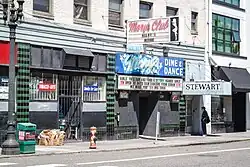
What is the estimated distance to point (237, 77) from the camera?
36344mm

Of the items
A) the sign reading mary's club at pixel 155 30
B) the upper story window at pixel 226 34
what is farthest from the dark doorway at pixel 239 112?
the sign reading mary's club at pixel 155 30

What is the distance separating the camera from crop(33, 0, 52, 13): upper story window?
80.0 ft

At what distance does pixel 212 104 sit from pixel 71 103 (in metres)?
12.0

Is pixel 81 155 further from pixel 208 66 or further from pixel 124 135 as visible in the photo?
pixel 208 66

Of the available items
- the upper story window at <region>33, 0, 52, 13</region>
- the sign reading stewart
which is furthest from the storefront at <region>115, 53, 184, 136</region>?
the upper story window at <region>33, 0, 52, 13</region>

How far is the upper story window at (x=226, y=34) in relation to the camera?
35578mm

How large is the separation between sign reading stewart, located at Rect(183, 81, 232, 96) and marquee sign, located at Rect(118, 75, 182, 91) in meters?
0.61

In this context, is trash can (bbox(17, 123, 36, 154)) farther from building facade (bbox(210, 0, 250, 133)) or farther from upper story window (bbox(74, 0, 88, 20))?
building facade (bbox(210, 0, 250, 133))

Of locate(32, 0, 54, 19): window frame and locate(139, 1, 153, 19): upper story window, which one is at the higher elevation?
locate(139, 1, 153, 19): upper story window

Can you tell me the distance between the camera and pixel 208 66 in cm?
3472

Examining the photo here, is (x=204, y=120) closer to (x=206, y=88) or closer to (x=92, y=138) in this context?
(x=206, y=88)

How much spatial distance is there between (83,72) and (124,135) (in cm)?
449

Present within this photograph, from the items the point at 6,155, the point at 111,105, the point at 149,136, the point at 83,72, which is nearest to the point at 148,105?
the point at 149,136

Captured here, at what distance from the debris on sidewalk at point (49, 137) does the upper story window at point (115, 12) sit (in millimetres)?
6759
